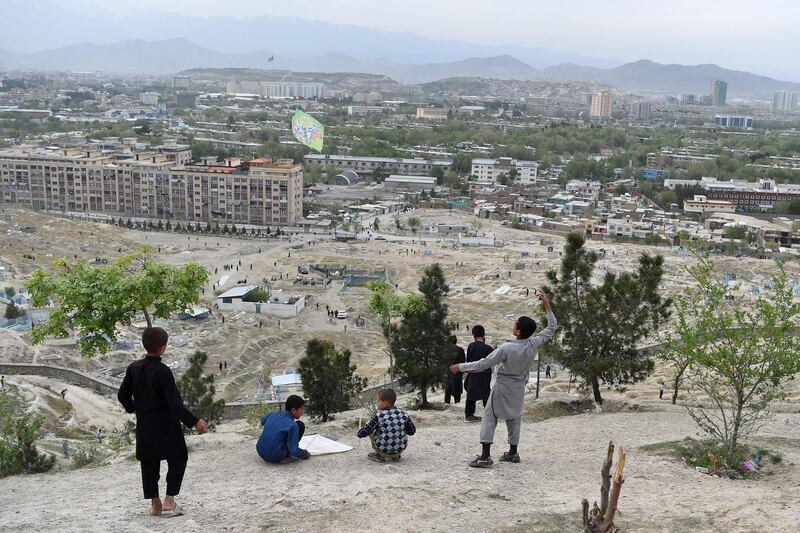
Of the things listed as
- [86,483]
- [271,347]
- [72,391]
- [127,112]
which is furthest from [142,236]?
[127,112]

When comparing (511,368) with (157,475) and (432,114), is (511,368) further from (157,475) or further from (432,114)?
(432,114)

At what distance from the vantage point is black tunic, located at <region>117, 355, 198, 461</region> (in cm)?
371

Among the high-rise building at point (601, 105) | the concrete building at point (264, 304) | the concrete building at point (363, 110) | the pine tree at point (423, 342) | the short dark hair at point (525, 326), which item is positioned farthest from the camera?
the high-rise building at point (601, 105)

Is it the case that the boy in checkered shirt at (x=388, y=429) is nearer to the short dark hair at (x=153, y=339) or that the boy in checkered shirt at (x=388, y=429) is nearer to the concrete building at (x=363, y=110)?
the short dark hair at (x=153, y=339)

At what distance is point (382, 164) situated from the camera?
185 feet

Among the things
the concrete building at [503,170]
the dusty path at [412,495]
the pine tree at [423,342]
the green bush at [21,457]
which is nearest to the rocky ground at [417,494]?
the dusty path at [412,495]

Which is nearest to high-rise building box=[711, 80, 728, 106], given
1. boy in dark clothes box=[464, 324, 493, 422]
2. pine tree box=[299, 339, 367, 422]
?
pine tree box=[299, 339, 367, 422]

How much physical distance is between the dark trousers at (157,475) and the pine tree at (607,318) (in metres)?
4.84

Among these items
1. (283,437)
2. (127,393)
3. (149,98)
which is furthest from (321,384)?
(149,98)

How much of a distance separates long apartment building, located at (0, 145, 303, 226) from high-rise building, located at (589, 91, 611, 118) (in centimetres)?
8706

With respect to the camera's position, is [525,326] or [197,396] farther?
[197,396]

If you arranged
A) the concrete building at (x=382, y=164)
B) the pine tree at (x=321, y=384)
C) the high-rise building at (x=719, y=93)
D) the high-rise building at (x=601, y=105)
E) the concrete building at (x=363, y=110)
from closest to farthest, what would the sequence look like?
the pine tree at (x=321, y=384)
the concrete building at (x=382, y=164)
the concrete building at (x=363, y=110)
the high-rise building at (x=601, y=105)
the high-rise building at (x=719, y=93)

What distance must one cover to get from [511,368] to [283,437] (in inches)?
58.3

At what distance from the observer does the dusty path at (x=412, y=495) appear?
12.7ft
